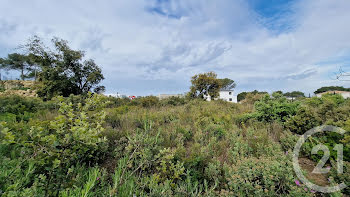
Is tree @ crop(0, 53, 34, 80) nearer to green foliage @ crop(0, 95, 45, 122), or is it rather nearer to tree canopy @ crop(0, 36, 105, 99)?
tree canopy @ crop(0, 36, 105, 99)

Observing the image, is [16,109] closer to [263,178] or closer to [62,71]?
[263,178]

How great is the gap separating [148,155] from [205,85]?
2717 cm

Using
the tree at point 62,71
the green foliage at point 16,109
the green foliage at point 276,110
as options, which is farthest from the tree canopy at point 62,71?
the green foliage at point 276,110

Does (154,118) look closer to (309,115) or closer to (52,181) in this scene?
(52,181)

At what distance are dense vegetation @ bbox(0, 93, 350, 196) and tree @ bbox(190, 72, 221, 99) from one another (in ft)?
73.2

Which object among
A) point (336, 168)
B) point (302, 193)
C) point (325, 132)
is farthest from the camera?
point (325, 132)

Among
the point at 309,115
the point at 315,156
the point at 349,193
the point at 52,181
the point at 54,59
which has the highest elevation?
the point at 54,59

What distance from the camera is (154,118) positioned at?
5523mm

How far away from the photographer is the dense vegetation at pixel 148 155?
1.51m

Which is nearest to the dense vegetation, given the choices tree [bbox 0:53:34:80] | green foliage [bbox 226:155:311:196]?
green foliage [bbox 226:155:311:196]

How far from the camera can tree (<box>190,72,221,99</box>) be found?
2797 centimetres

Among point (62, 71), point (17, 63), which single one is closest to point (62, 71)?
point (62, 71)

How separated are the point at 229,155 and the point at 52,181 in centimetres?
266

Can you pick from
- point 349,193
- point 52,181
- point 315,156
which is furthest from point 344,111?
point 52,181
